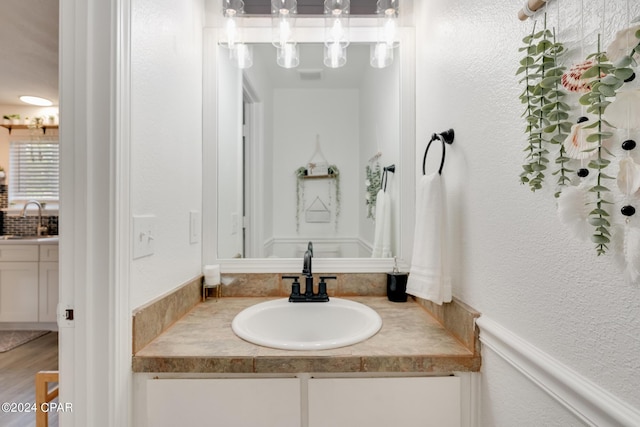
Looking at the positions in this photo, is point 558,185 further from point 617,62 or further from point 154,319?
point 154,319

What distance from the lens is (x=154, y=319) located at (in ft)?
3.30

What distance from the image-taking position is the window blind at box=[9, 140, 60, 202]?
356 cm

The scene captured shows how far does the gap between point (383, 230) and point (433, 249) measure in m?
0.48

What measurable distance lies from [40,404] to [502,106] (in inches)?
59.5

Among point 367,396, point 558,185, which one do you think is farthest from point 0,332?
point 558,185

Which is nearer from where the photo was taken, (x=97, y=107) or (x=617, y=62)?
(x=617, y=62)

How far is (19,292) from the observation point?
3195mm

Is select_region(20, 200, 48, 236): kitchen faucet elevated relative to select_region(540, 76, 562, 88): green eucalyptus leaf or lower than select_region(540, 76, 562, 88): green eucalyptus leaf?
lower

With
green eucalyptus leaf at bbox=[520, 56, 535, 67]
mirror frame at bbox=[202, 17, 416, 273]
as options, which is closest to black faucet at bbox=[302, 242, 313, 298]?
mirror frame at bbox=[202, 17, 416, 273]

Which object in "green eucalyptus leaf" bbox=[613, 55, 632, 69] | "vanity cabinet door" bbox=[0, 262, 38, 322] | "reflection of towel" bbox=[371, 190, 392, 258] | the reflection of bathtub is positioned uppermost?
"green eucalyptus leaf" bbox=[613, 55, 632, 69]

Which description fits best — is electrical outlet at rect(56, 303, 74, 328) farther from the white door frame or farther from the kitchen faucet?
the kitchen faucet

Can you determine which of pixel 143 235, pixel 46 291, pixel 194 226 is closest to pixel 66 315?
pixel 143 235

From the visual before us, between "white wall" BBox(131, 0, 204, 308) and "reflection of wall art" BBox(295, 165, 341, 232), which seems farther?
"reflection of wall art" BBox(295, 165, 341, 232)

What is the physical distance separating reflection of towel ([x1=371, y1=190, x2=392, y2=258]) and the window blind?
3.75 m
